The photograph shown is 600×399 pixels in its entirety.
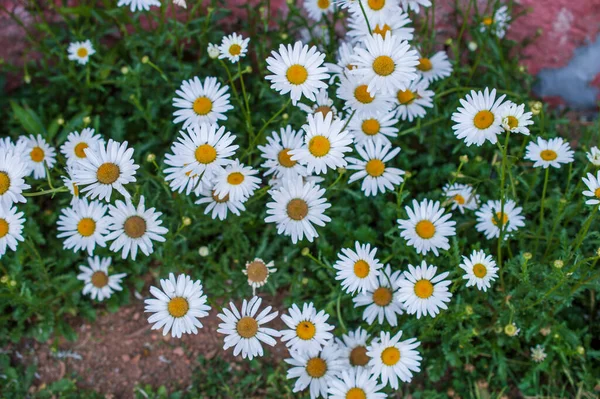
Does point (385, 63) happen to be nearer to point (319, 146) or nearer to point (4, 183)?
point (319, 146)

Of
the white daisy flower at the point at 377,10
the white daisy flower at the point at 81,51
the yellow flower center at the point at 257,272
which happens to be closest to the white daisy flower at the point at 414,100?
the white daisy flower at the point at 377,10

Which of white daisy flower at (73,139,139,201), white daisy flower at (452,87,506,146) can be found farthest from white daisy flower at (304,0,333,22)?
white daisy flower at (73,139,139,201)

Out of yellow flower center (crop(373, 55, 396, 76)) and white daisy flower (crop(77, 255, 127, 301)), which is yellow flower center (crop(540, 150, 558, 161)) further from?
white daisy flower (crop(77, 255, 127, 301))

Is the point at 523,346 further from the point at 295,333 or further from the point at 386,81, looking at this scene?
the point at 386,81

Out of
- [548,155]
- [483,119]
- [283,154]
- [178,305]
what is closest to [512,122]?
[483,119]

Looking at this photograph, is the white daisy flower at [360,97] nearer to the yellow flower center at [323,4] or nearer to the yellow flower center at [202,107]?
the yellow flower center at [202,107]

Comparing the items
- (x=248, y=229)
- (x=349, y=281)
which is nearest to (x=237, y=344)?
(x=349, y=281)

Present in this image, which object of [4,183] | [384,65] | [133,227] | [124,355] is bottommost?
→ [124,355]
